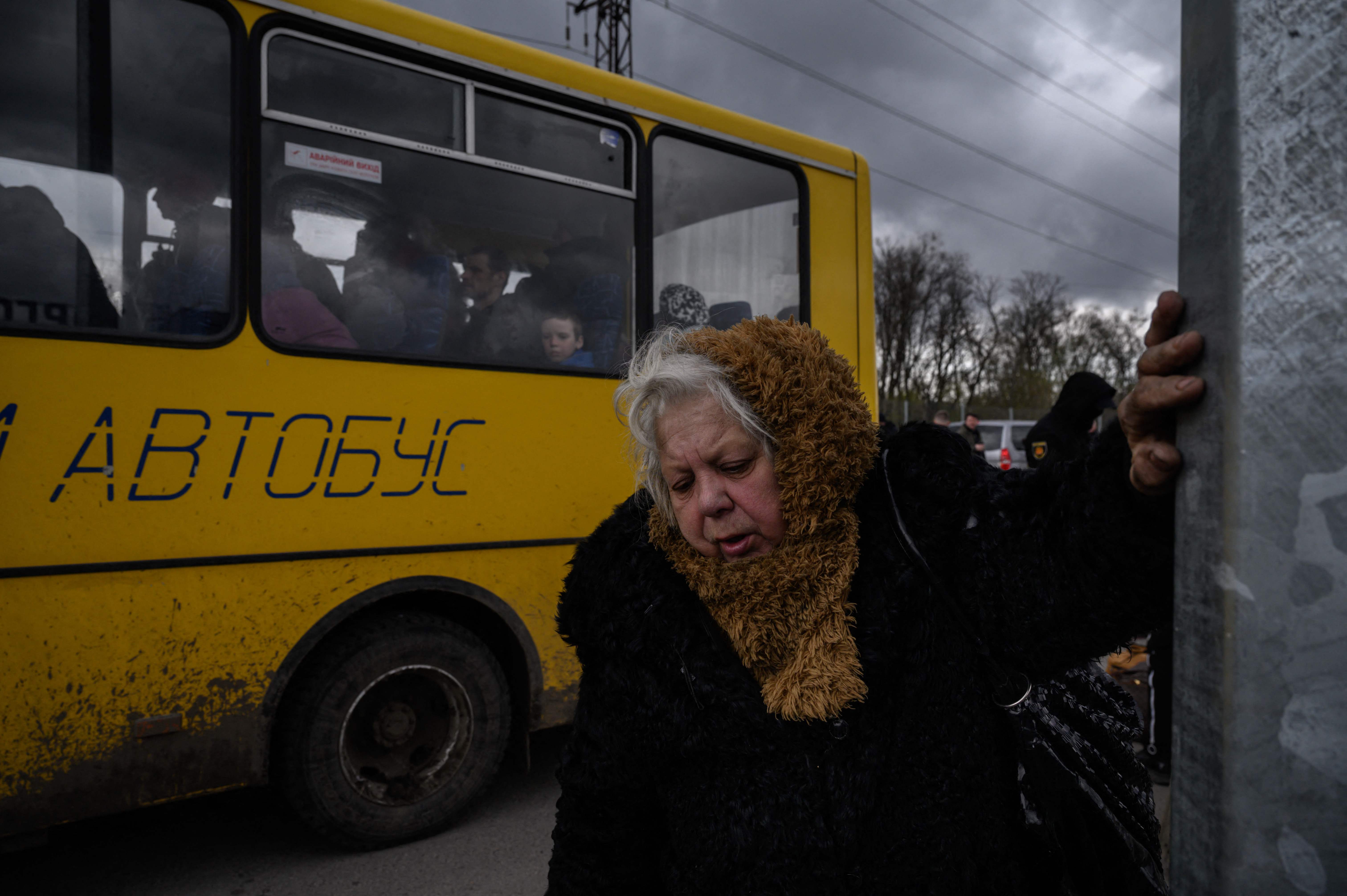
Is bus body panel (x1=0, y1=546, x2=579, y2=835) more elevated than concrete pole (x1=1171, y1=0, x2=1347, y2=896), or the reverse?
concrete pole (x1=1171, y1=0, x2=1347, y2=896)

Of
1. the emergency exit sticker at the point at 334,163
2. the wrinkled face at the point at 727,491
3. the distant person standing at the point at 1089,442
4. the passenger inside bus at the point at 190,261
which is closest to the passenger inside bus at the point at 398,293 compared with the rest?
the emergency exit sticker at the point at 334,163

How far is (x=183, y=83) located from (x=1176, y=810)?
3.34 m

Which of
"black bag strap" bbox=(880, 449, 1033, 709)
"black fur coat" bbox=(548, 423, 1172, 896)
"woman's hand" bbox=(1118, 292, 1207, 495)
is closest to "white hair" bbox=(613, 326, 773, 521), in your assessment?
"black fur coat" bbox=(548, 423, 1172, 896)

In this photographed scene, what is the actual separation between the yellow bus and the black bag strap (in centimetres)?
230

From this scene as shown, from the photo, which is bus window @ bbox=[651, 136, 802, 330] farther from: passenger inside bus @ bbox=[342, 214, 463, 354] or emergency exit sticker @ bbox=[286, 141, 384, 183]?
emergency exit sticker @ bbox=[286, 141, 384, 183]

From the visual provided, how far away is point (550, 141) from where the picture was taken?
3.52 meters

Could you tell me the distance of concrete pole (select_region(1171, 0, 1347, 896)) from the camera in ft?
1.82

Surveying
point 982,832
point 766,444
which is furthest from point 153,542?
point 982,832

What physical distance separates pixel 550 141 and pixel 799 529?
2.69 metres

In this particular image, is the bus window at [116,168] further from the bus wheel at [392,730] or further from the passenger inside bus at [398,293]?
the bus wheel at [392,730]

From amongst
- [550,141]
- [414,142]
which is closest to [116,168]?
[414,142]

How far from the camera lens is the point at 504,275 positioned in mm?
3463

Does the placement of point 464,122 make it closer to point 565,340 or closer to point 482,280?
point 482,280

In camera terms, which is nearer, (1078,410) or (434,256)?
(434,256)
